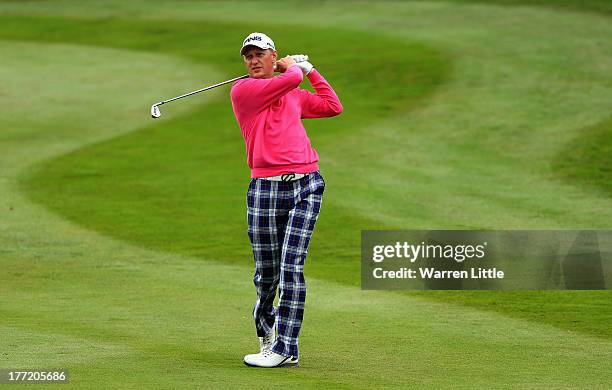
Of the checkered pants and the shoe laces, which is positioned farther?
the shoe laces

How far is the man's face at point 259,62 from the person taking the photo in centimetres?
871

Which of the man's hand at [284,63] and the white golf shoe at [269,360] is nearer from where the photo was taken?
the white golf shoe at [269,360]

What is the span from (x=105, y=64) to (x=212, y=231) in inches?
512

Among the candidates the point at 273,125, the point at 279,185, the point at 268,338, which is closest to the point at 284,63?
the point at 273,125

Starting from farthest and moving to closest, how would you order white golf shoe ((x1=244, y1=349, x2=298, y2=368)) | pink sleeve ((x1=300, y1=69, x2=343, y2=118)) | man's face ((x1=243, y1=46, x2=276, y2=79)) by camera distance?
pink sleeve ((x1=300, y1=69, x2=343, y2=118)), man's face ((x1=243, y1=46, x2=276, y2=79)), white golf shoe ((x1=244, y1=349, x2=298, y2=368))

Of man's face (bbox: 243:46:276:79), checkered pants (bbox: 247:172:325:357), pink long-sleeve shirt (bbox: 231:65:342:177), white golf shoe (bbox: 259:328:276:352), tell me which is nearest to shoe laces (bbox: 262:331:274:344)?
white golf shoe (bbox: 259:328:276:352)

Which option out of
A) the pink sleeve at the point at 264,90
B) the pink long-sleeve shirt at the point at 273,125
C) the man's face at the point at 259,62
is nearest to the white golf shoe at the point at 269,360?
the pink long-sleeve shirt at the point at 273,125

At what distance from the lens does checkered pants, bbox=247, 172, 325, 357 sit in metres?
8.55

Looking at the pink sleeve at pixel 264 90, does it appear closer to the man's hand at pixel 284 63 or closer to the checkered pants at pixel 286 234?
the man's hand at pixel 284 63

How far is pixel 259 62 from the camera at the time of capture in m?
8.73

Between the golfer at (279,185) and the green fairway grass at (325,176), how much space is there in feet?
1.18

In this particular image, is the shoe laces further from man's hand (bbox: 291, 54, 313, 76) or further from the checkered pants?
man's hand (bbox: 291, 54, 313, 76)

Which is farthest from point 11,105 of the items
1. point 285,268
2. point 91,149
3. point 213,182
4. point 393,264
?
point 285,268

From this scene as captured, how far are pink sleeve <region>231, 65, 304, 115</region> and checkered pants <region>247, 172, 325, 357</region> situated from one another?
478 mm
